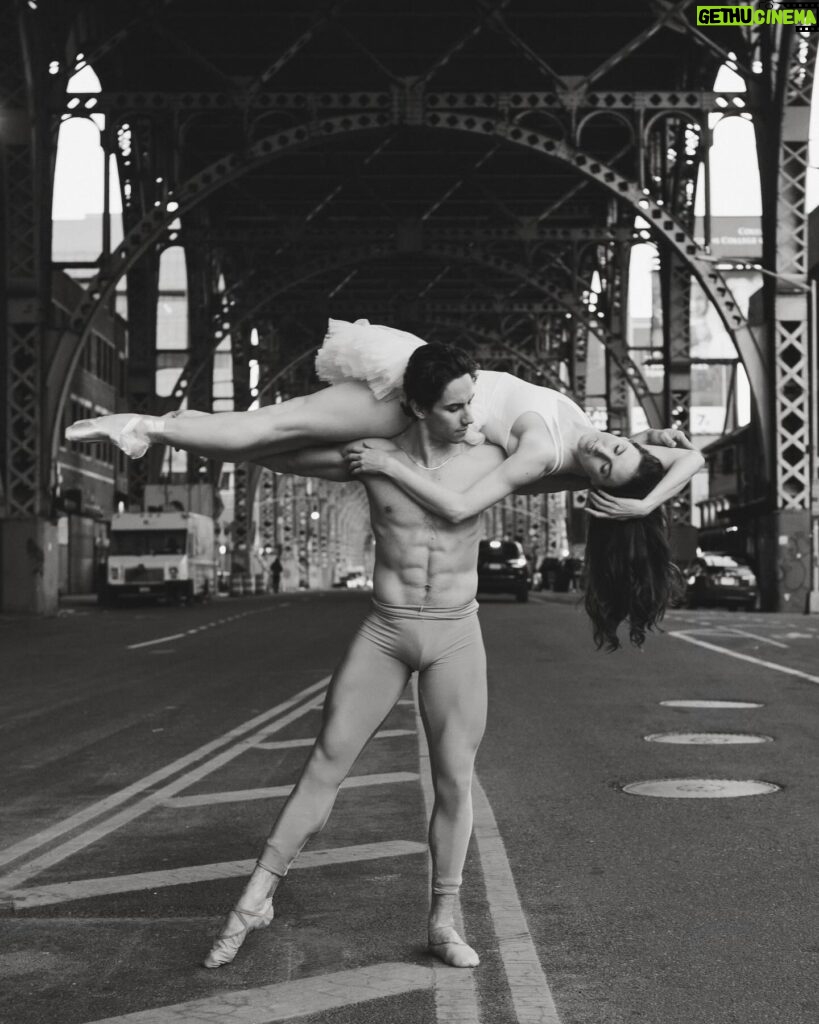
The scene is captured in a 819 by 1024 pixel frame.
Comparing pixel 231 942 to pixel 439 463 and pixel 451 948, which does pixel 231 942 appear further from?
pixel 439 463

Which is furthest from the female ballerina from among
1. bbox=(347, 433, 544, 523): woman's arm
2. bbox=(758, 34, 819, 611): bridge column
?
bbox=(758, 34, 819, 611): bridge column

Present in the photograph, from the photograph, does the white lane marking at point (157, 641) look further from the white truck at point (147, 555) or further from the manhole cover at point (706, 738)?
the white truck at point (147, 555)

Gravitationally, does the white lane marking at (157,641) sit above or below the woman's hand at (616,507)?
below

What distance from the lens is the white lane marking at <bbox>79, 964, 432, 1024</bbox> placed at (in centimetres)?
467

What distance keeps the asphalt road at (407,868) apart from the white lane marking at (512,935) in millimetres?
16

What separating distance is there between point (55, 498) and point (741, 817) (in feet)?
92.5

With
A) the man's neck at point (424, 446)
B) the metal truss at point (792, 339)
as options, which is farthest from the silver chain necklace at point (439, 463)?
the metal truss at point (792, 339)

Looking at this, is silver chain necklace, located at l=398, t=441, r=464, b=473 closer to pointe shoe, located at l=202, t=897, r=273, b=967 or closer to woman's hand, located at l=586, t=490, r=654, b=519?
woman's hand, located at l=586, t=490, r=654, b=519

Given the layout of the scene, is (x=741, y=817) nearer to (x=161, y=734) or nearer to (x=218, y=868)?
(x=218, y=868)

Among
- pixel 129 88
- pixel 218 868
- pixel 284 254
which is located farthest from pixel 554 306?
pixel 218 868

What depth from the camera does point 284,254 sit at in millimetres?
58062

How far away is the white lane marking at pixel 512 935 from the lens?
4777 mm

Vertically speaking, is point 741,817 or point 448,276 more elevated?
point 448,276

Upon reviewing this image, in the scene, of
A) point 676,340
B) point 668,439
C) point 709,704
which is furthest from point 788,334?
point 668,439
